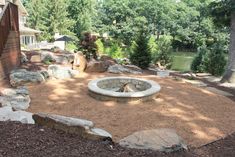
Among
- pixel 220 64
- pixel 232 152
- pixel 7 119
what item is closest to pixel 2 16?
pixel 7 119

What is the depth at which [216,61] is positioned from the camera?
1351 cm

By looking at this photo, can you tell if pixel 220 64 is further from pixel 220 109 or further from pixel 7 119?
pixel 7 119

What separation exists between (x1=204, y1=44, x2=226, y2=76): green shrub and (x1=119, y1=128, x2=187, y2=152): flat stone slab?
958 cm

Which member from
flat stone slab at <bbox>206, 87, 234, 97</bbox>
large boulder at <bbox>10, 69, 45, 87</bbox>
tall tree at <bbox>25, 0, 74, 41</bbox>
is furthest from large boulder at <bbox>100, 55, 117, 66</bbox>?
tall tree at <bbox>25, 0, 74, 41</bbox>

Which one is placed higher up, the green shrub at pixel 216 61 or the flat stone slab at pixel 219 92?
the green shrub at pixel 216 61

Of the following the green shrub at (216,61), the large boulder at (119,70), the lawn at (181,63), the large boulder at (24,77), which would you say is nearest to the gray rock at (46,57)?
the large boulder at (119,70)

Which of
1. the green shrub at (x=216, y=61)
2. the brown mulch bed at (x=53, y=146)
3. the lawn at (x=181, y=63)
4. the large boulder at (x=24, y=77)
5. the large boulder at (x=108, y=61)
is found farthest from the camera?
the lawn at (x=181, y=63)

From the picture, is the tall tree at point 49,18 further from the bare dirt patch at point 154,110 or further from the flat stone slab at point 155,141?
the flat stone slab at point 155,141

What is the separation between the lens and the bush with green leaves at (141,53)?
43.7ft

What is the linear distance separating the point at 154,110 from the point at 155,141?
2258mm

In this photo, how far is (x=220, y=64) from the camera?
44.4 feet

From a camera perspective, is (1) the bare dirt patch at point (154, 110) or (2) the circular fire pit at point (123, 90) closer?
(1) the bare dirt patch at point (154, 110)

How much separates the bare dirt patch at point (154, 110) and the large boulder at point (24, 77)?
335 millimetres

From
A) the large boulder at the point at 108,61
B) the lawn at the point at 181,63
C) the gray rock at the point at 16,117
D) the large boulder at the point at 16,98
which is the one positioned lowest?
the lawn at the point at 181,63
